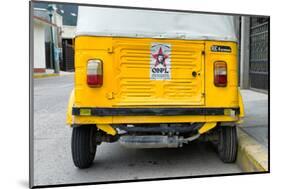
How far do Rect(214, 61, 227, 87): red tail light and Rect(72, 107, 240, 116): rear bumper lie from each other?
247mm

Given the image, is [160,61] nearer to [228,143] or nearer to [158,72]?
[158,72]

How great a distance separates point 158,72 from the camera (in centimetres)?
271

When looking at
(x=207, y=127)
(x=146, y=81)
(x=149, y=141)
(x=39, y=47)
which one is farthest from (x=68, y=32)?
(x=207, y=127)

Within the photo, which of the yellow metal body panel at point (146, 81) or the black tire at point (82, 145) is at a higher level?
the yellow metal body panel at point (146, 81)

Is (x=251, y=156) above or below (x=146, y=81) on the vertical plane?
below

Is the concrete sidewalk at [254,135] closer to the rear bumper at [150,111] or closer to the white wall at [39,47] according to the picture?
the rear bumper at [150,111]

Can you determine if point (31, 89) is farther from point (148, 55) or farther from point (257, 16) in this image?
point (257, 16)

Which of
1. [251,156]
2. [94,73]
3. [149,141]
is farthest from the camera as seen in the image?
[251,156]

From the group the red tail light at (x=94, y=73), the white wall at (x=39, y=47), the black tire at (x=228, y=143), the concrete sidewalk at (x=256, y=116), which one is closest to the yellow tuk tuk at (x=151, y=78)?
the red tail light at (x=94, y=73)

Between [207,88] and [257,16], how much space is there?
1107 millimetres

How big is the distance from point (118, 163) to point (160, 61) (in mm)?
1224

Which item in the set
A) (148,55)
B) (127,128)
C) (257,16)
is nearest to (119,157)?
(127,128)

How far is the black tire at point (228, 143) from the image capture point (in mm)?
3006

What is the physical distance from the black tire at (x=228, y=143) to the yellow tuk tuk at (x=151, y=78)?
16cm
